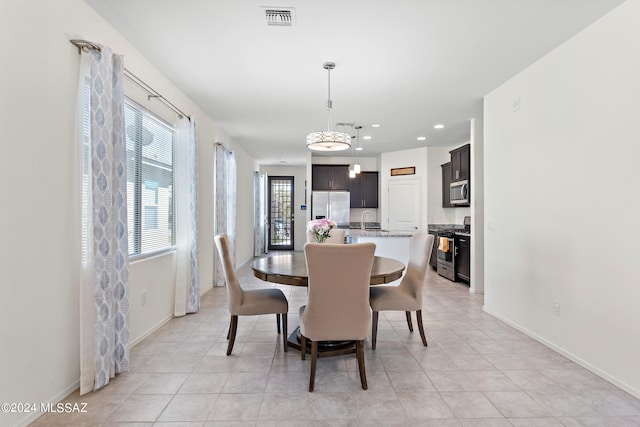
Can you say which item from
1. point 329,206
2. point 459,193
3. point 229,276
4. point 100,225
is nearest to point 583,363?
point 229,276

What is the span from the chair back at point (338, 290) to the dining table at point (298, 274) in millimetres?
249

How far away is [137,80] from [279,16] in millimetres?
1443

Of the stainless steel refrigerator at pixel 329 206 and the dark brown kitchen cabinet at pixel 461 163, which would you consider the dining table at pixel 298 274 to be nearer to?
the dark brown kitchen cabinet at pixel 461 163

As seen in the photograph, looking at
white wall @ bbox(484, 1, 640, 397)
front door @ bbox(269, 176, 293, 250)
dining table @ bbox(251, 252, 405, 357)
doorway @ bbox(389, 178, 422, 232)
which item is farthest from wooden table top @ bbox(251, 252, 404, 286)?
front door @ bbox(269, 176, 293, 250)

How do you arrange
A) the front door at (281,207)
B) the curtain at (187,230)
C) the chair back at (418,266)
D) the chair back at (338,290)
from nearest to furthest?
the chair back at (338,290) → the chair back at (418,266) → the curtain at (187,230) → the front door at (281,207)

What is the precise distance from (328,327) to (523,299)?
231 cm

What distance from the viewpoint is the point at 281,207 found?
9.90 meters

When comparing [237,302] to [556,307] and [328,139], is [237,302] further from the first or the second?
[556,307]

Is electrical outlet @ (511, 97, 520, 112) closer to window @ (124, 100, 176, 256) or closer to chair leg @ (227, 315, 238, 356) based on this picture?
chair leg @ (227, 315, 238, 356)

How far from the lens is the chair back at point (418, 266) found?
301 cm

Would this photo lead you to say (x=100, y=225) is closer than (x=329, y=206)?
Yes

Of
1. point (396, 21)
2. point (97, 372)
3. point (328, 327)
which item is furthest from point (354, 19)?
point (97, 372)

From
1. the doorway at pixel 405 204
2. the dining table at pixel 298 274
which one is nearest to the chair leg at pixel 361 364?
the dining table at pixel 298 274

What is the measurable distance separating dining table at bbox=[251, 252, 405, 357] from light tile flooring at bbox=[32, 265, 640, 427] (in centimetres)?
13
